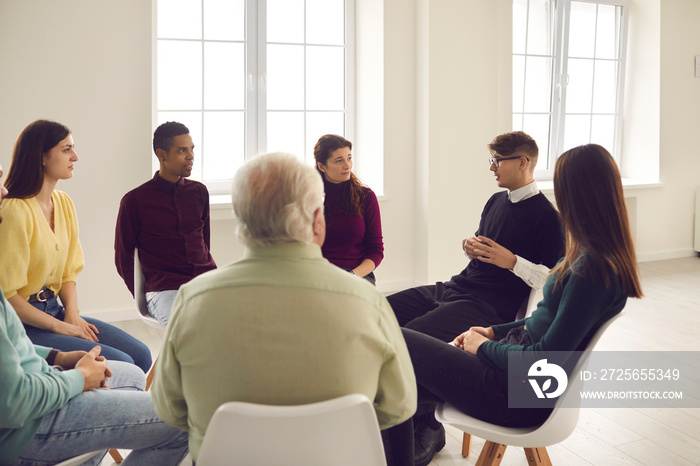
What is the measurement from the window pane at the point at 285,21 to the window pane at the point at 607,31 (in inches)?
129

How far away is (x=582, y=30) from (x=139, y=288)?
5.34m

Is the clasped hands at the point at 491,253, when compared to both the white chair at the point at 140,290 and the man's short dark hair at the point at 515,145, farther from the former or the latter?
the white chair at the point at 140,290

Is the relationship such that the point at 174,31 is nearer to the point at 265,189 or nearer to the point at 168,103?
the point at 168,103

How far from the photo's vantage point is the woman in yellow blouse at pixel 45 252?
222 cm

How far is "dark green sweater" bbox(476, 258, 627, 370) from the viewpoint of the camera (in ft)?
5.40

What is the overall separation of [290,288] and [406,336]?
0.83 m

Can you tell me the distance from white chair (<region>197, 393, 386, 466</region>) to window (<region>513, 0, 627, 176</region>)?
5319 mm

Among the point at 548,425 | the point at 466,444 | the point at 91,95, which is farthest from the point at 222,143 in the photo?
the point at 548,425

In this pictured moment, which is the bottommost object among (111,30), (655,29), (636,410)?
(636,410)

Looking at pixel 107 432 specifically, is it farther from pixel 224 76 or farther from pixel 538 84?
pixel 538 84

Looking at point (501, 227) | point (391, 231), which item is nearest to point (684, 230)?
point (391, 231)

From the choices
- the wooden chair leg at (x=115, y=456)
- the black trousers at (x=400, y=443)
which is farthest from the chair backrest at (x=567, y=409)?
the wooden chair leg at (x=115, y=456)

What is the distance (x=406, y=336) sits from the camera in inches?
A: 78.2

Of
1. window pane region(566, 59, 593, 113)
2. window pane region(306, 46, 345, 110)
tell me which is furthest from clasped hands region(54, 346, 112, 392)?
window pane region(566, 59, 593, 113)
